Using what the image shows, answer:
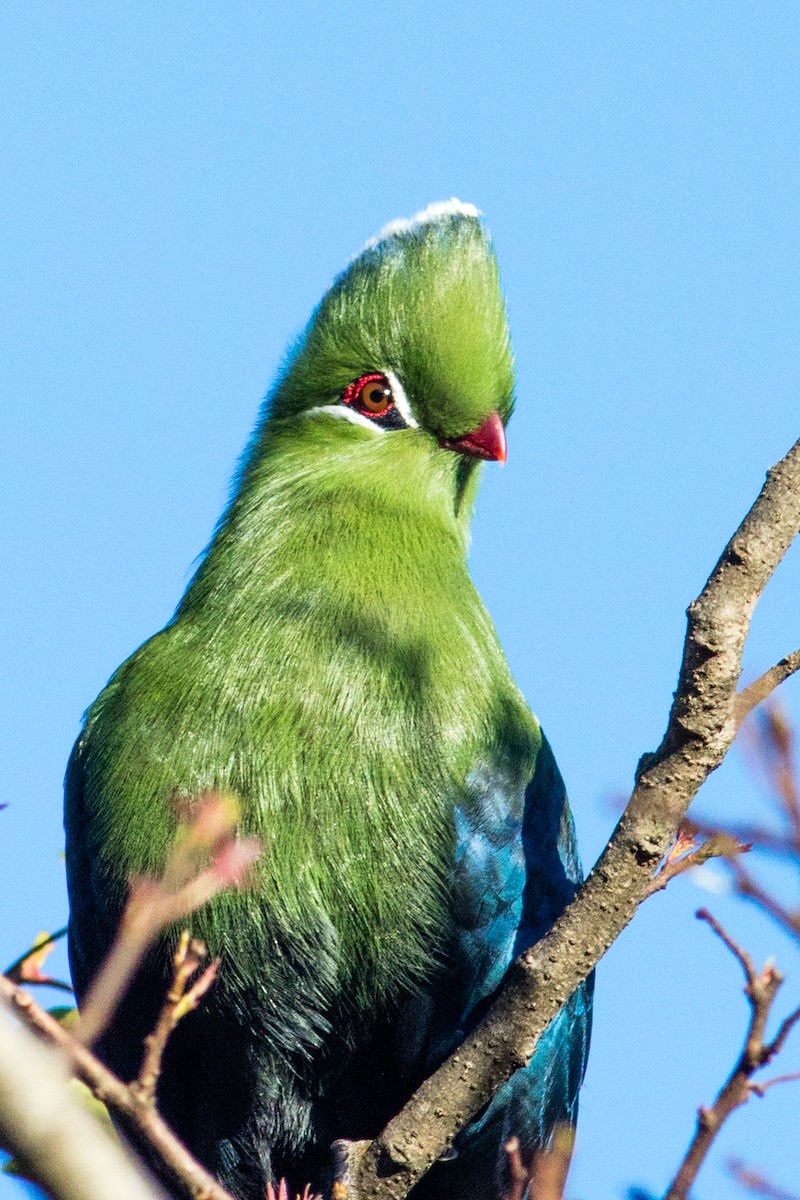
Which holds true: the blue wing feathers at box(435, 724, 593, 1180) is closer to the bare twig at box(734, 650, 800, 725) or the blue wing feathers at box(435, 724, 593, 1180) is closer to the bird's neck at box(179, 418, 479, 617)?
the bird's neck at box(179, 418, 479, 617)

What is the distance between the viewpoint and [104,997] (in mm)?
1850

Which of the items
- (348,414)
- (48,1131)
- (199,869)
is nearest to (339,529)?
(348,414)

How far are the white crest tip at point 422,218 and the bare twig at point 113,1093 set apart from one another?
321 cm

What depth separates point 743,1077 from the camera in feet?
5.86

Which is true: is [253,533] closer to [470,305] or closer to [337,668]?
[337,668]

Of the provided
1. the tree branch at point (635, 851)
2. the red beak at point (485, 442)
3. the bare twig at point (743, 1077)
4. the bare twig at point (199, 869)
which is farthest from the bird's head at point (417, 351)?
the bare twig at point (743, 1077)

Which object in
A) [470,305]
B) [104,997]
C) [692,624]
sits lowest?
[104,997]

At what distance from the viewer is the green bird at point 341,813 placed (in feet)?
11.9

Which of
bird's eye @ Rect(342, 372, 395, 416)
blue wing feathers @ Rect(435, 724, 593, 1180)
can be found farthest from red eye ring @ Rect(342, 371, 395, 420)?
blue wing feathers @ Rect(435, 724, 593, 1180)

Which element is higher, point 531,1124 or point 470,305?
point 470,305

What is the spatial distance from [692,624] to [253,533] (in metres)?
1.83

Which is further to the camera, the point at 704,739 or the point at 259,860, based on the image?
the point at 259,860

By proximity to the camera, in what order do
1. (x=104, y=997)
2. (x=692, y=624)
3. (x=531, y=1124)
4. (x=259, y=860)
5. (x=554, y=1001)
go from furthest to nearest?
(x=531, y=1124) → (x=259, y=860) → (x=554, y=1001) → (x=692, y=624) → (x=104, y=997)

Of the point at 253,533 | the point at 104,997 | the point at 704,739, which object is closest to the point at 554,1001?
the point at 704,739
